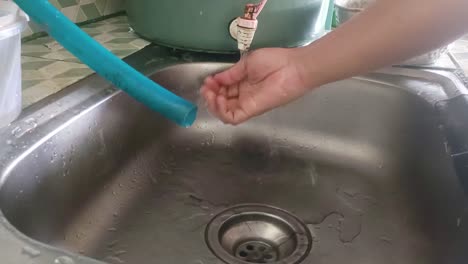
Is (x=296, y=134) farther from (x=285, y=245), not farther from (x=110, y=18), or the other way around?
(x=110, y=18)

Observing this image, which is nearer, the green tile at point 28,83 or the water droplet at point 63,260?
the water droplet at point 63,260

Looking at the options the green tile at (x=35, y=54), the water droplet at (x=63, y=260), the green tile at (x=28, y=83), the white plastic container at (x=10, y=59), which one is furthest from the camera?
the green tile at (x=35, y=54)

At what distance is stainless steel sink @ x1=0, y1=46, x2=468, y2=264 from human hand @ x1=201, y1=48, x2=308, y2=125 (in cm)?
16

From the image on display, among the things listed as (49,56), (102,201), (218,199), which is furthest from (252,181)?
(49,56)

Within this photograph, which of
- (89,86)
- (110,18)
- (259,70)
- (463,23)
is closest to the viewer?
(463,23)

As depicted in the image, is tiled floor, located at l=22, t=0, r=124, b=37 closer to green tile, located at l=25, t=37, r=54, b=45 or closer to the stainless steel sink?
green tile, located at l=25, t=37, r=54, b=45

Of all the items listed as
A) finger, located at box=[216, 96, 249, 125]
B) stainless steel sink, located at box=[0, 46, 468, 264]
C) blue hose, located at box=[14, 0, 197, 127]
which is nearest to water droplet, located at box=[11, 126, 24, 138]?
stainless steel sink, located at box=[0, 46, 468, 264]

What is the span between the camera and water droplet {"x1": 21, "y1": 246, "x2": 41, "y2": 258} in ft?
1.20

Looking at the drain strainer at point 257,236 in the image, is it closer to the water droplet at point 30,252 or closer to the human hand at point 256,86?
the human hand at point 256,86

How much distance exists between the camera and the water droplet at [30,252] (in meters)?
0.37

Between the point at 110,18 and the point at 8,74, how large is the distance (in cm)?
47

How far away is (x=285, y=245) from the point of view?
2.21 ft

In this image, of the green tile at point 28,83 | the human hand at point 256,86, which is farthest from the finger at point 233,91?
the green tile at point 28,83

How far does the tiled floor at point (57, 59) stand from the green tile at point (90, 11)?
0.05 feet
